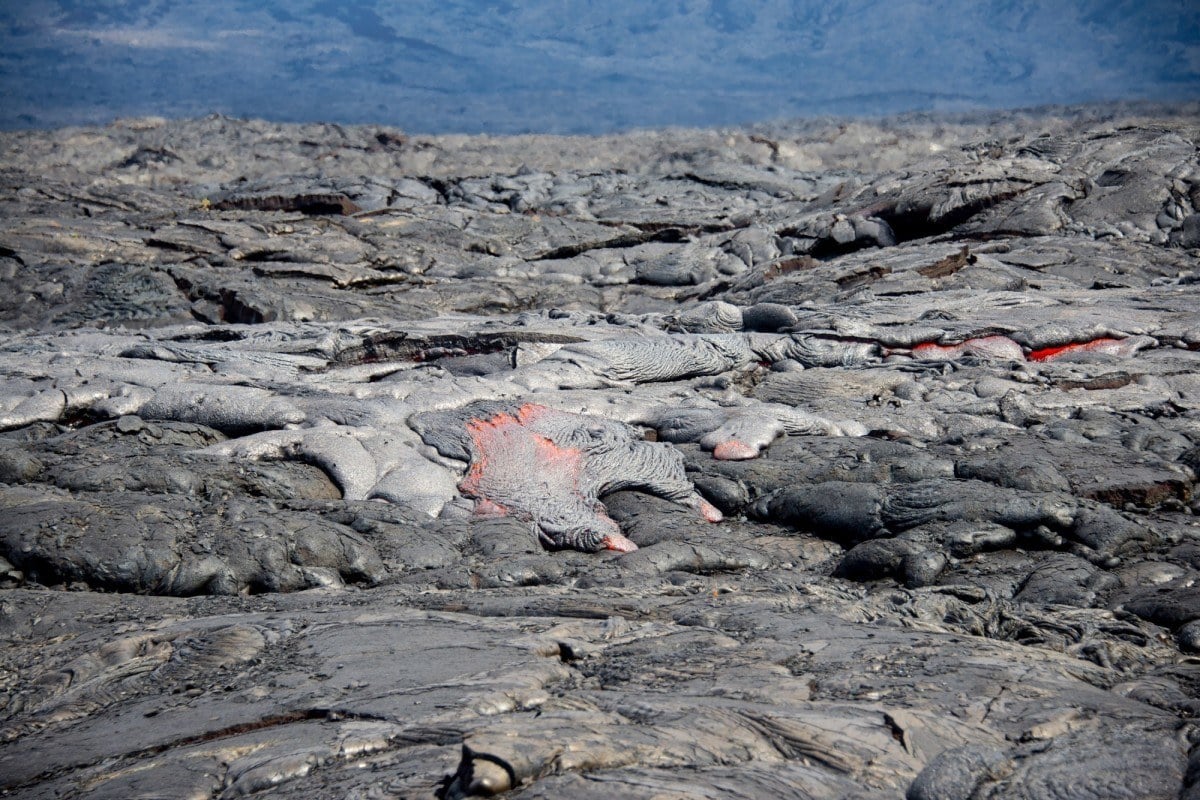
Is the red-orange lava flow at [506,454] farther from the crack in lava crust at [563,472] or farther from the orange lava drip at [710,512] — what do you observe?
the orange lava drip at [710,512]

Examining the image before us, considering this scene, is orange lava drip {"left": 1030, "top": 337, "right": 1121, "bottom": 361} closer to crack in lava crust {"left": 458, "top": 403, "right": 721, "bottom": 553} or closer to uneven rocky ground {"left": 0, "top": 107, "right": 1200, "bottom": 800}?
uneven rocky ground {"left": 0, "top": 107, "right": 1200, "bottom": 800}

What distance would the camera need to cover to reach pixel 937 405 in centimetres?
820

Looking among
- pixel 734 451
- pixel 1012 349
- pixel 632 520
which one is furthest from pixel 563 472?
pixel 1012 349

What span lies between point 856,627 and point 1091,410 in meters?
4.54

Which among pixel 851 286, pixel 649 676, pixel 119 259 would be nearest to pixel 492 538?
pixel 649 676

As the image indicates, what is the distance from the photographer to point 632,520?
661cm

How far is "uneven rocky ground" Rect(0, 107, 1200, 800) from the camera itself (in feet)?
9.84

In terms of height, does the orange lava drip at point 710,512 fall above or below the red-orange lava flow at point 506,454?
below

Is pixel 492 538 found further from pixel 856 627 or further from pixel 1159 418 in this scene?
pixel 1159 418

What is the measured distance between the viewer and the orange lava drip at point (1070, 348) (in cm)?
956

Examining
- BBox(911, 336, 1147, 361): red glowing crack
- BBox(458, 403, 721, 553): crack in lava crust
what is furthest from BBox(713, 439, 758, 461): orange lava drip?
BBox(911, 336, 1147, 361): red glowing crack

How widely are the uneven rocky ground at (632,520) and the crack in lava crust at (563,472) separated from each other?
0.03 metres

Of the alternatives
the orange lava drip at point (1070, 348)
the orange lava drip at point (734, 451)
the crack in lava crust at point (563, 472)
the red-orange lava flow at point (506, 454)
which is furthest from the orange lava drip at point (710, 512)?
the orange lava drip at point (1070, 348)

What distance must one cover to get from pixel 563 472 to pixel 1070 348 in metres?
5.65
